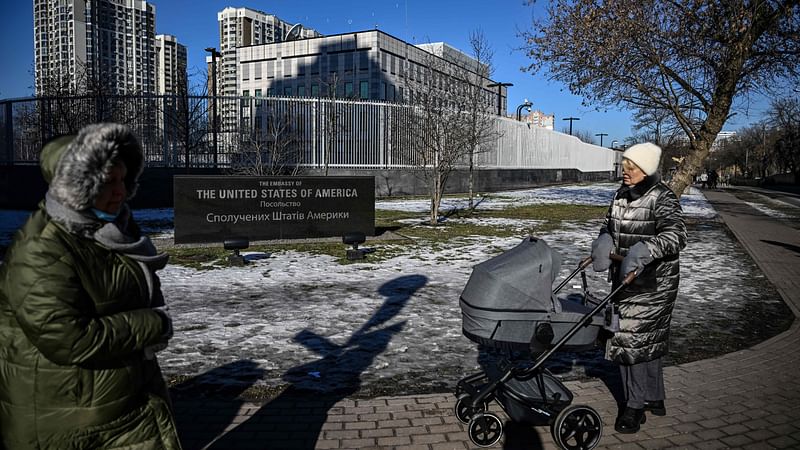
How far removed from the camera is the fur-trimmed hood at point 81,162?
1979 millimetres

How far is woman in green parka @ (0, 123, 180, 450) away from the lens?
1.94 meters

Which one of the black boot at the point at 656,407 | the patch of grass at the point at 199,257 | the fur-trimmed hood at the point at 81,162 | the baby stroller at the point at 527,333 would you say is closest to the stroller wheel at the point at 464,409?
the baby stroller at the point at 527,333

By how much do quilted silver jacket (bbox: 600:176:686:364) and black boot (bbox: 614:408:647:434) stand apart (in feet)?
1.15

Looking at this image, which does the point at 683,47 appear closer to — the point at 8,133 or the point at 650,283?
the point at 650,283

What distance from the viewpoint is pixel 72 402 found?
6.72ft

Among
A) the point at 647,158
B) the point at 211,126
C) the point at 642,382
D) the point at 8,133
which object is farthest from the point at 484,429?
the point at 8,133

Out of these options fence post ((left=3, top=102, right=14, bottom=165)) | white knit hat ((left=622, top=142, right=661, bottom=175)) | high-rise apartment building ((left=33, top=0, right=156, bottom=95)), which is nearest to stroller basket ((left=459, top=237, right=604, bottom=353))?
white knit hat ((left=622, top=142, right=661, bottom=175))

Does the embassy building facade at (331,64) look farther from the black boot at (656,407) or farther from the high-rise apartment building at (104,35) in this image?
the black boot at (656,407)

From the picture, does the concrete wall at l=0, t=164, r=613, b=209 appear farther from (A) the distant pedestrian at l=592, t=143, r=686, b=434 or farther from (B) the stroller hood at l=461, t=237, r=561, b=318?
(A) the distant pedestrian at l=592, t=143, r=686, b=434

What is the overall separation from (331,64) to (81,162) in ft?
272

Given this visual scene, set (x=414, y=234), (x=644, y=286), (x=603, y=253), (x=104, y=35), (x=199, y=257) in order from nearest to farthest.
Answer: (x=644, y=286)
(x=603, y=253)
(x=199, y=257)
(x=414, y=234)
(x=104, y=35)

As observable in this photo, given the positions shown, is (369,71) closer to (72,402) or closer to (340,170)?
(340,170)

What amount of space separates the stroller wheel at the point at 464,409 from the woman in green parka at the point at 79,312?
229 centimetres

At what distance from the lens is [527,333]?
375 centimetres
